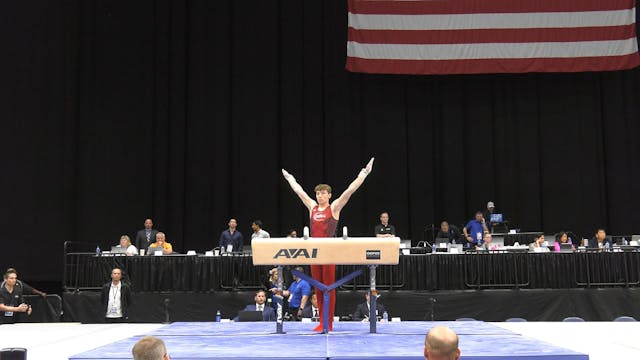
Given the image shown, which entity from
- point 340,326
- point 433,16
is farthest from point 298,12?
point 340,326

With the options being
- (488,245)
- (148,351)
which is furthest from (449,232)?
(148,351)

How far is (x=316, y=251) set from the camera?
719 cm

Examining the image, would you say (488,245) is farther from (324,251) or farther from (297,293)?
(324,251)

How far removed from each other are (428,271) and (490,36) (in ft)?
23.7

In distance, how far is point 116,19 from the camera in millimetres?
19500

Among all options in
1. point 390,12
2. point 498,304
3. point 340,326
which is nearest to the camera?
point 340,326

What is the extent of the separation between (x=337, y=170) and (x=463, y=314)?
6932 mm

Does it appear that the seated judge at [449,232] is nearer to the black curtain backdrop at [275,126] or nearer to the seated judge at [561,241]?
the black curtain backdrop at [275,126]

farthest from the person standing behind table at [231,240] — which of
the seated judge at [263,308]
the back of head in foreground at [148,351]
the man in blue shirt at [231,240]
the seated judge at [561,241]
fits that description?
the back of head in foreground at [148,351]

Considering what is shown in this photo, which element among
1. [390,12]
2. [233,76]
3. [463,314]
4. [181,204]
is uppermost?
[390,12]

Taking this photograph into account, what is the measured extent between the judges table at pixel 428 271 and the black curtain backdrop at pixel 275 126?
5.08m

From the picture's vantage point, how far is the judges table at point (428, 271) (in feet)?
44.5

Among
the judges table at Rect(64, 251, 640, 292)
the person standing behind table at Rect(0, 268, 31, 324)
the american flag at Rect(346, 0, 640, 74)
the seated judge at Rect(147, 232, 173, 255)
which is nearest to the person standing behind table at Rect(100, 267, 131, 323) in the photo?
the judges table at Rect(64, 251, 640, 292)

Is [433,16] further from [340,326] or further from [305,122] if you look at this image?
[340,326]
